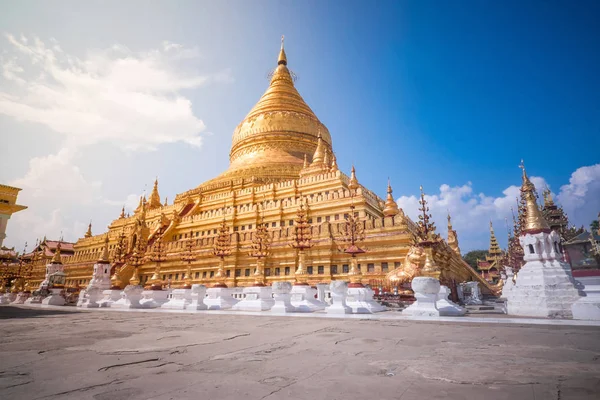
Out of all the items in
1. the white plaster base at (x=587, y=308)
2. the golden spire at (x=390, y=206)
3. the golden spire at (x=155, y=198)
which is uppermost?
the golden spire at (x=155, y=198)

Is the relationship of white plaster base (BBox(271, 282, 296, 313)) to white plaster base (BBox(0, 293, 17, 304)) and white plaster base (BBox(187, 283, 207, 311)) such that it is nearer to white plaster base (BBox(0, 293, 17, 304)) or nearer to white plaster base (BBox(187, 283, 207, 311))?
white plaster base (BBox(187, 283, 207, 311))

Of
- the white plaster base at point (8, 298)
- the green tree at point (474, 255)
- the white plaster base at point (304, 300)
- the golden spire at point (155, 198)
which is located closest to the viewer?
the white plaster base at point (304, 300)

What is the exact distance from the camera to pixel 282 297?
13.3 metres

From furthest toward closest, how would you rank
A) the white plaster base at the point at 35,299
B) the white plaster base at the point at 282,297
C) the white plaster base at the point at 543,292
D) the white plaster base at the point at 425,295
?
the white plaster base at the point at 35,299 < the white plaster base at the point at 282,297 < the white plaster base at the point at 425,295 < the white plaster base at the point at 543,292

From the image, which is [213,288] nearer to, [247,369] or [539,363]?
[247,369]

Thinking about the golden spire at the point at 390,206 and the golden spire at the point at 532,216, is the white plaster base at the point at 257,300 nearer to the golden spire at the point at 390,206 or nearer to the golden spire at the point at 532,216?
the golden spire at the point at 532,216

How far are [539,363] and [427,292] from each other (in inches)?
269

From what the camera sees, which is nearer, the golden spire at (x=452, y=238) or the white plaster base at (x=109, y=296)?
the white plaster base at (x=109, y=296)

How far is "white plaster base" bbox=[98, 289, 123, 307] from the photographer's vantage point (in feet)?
63.7

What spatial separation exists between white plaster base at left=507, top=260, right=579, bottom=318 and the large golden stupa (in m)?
2.95

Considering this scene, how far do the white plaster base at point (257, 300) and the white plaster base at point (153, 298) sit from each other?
5.93 metres

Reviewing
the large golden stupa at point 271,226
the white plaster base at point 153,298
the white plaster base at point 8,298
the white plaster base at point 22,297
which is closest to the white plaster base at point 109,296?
the large golden stupa at point 271,226

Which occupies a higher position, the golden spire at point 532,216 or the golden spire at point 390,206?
the golden spire at point 390,206

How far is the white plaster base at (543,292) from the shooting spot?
31.9 ft
